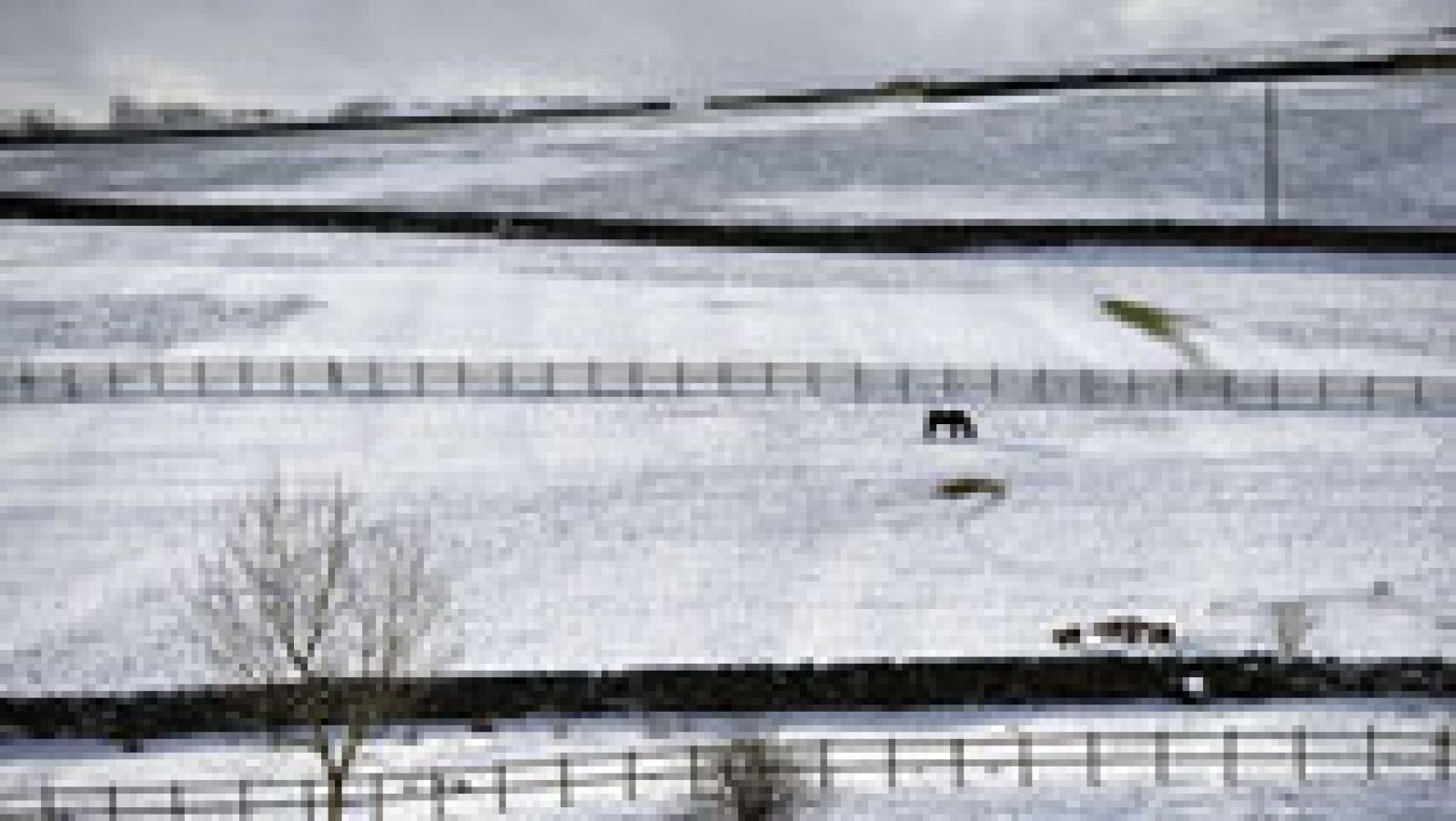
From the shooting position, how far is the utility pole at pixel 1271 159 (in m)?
80.6

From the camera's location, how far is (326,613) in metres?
32.1

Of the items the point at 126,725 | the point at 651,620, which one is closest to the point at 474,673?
the point at 651,620

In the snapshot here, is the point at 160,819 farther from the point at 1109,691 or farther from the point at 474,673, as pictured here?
the point at 1109,691

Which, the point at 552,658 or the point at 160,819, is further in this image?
the point at 552,658

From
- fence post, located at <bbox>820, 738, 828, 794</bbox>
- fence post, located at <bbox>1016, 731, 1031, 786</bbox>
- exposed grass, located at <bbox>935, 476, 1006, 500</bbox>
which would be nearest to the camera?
fence post, located at <bbox>820, 738, 828, 794</bbox>

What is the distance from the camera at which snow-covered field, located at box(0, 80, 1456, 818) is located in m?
33.2

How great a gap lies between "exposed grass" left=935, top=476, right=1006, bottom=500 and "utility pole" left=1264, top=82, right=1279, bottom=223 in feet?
142

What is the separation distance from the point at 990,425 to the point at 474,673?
69.2ft

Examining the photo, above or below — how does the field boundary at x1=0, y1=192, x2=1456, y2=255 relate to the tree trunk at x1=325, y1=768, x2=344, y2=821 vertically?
above

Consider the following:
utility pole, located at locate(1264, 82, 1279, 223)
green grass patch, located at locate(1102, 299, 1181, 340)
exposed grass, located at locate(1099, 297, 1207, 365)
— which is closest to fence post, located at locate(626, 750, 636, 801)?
exposed grass, located at locate(1099, 297, 1207, 365)

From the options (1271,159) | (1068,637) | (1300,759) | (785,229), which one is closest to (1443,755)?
(1300,759)

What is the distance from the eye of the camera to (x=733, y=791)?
25828 millimetres

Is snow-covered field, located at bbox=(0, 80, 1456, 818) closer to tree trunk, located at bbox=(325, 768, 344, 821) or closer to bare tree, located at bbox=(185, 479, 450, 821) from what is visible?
bare tree, located at bbox=(185, 479, 450, 821)

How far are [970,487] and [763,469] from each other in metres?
6.05
